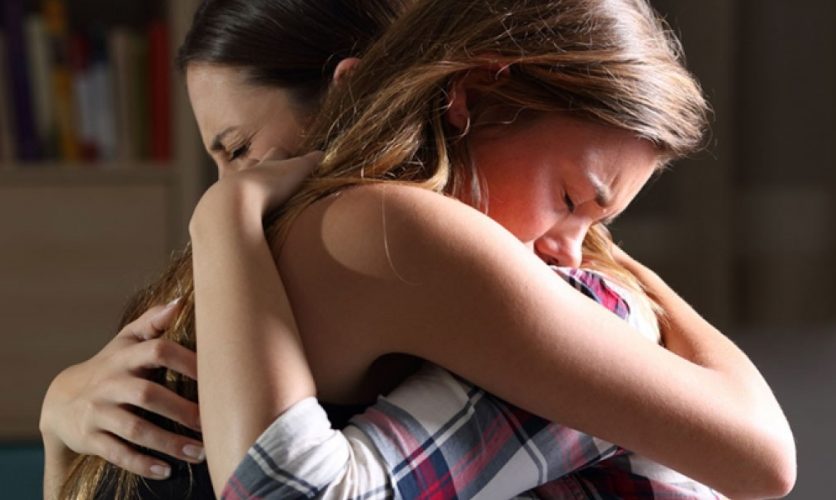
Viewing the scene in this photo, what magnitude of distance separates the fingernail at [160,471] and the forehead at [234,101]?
34 cm

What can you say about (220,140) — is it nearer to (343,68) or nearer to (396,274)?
(343,68)

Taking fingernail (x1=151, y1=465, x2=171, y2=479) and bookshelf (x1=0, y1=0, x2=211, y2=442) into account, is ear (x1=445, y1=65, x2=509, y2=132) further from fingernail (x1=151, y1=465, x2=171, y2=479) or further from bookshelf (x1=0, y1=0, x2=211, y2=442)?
bookshelf (x1=0, y1=0, x2=211, y2=442)

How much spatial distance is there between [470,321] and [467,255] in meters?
0.05

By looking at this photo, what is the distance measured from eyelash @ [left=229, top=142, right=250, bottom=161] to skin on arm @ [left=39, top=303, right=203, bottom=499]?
19cm

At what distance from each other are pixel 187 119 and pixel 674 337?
1.87 m

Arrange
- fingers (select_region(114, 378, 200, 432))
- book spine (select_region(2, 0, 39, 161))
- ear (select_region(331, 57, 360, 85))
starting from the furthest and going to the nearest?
book spine (select_region(2, 0, 39, 161))
ear (select_region(331, 57, 360, 85))
fingers (select_region(114, 378, 200, 432))

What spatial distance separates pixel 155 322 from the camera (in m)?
1.03

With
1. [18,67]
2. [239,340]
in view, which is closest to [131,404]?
[239,340]

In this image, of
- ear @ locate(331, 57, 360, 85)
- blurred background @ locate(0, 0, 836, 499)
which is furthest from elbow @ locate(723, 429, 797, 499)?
blurred background @ locate(0, 0, 836, 499)

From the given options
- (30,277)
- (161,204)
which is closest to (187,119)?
(161,204)

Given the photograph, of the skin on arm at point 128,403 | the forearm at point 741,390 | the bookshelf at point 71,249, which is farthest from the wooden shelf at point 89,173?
the forearm at point 741,390

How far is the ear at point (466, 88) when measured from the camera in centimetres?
97

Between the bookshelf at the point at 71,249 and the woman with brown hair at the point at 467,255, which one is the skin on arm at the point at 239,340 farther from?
the bookshelf at the point at 71,249

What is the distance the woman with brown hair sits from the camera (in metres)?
0.84
